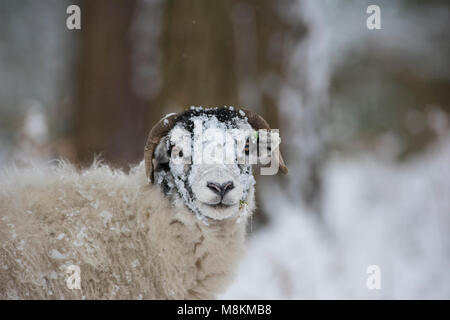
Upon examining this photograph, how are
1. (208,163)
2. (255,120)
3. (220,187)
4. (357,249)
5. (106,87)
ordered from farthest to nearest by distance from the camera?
(106,87)
(357,249)
(255,120)
(208,163)
(220,187)

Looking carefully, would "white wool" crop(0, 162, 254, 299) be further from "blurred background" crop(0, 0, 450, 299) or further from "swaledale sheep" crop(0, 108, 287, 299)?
"blurred background" crop(0, 0, 450, 299)

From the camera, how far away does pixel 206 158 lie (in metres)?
3.10

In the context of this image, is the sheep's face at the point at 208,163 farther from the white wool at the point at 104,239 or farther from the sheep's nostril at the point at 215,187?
the white wool at the point at 104,239

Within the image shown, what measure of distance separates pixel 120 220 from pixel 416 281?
380 centimetres

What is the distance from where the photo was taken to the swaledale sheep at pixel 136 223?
290cm

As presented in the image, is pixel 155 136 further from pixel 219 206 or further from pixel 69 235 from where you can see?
pixel 69 235

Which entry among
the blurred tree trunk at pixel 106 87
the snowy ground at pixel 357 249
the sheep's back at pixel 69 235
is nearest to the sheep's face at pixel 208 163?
the sheep's back at pixel 69 235

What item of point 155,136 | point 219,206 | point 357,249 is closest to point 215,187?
point 219,206

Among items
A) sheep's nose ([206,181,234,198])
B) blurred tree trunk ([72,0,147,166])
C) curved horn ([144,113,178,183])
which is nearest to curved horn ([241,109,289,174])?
curved horn ([144,113,178,183])

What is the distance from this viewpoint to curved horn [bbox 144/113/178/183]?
3.27 metres

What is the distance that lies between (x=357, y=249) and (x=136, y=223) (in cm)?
447

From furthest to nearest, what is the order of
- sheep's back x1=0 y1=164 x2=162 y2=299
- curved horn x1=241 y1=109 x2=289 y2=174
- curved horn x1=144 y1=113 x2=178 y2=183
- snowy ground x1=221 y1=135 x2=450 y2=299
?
snowy ground x1=221 y1=135 x2=450 y2=299 < curved horn x1=241 y1=109 x2=289 y2=174 < curved horn x1=144 y1=113 x2=178 y2=183 < sheep's back x1=0 y1=164 x2=162 y2=299

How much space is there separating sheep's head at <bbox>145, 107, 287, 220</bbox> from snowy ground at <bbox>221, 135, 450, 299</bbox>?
1.03 meters

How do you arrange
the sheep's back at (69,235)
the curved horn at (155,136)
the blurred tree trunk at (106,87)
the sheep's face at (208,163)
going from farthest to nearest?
the blurred tree trunk at (106,87) → the curved horn at (155,136) → the sheep's face at (208,163) → the sheep's back at (69,235)
